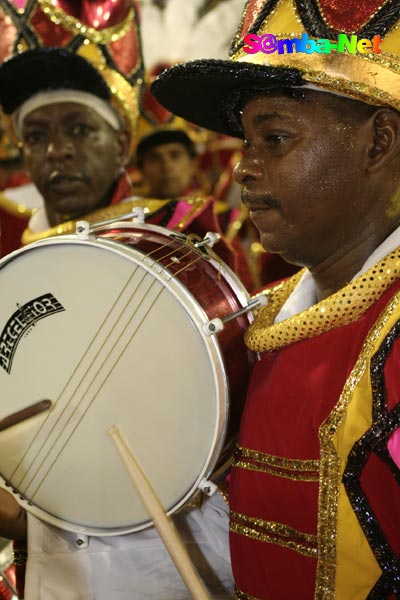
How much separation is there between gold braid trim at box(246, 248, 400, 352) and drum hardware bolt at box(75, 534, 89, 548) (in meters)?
0.60

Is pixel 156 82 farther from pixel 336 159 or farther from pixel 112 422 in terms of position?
pixel 112 422

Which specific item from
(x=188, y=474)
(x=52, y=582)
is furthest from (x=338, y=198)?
(x=52, y=582)

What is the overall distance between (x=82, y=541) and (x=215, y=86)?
1.10m

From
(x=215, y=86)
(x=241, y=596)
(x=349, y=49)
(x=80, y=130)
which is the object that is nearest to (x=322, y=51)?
(x=349, y=49)

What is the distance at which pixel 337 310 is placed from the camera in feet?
5.16

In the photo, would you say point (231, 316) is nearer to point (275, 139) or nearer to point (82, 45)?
point (275, 139)

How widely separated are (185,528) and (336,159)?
37.6 inches

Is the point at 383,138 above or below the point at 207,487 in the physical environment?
above

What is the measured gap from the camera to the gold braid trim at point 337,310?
1.55 metres

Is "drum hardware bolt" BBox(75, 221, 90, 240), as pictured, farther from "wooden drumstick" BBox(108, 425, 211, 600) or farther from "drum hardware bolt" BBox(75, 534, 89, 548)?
"drum hardware bolt" BBox(75, 534, 89, 548)

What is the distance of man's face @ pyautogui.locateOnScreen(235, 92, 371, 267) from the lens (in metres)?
1.64

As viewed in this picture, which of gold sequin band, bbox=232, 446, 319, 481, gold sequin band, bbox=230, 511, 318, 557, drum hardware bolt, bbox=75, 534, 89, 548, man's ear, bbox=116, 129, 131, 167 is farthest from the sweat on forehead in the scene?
man's ear, bbox=116, 129, 131, 167

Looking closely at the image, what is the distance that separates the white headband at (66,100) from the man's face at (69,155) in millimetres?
18

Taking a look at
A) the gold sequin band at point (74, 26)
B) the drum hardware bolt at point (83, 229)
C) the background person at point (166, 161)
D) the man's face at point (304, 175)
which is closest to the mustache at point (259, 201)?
the man's face at point (304, 175)
